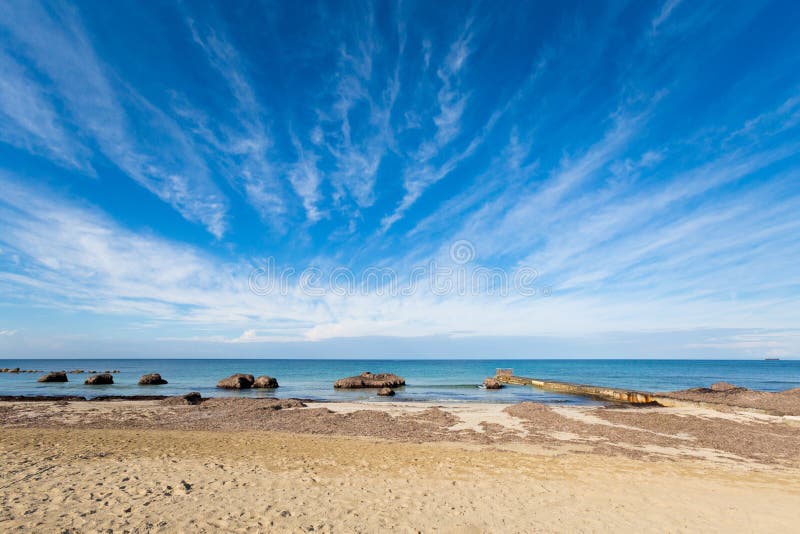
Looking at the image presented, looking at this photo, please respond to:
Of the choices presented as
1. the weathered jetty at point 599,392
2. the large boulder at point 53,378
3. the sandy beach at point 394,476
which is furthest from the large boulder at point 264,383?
the weathered jetty at point 599,392

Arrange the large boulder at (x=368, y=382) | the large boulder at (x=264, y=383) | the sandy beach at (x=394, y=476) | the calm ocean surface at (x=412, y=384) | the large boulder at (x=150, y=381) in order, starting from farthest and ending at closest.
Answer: the large boulder at (x=150, y=381), the large boulder at (x=368, y=382), the large boulder at (x=264, y=383), the calm ocean surface at (x=412, y=384), the sandy beach at (x=394, y=476)

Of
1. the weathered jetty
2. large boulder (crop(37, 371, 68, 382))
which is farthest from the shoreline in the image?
large boulder (crop(37, 371, 68, 382))

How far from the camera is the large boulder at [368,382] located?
52969 mm

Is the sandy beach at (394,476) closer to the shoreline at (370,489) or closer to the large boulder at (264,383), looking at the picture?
the shoreline at (370,489)

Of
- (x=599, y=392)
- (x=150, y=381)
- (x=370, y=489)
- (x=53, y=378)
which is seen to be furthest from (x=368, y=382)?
(x=53, y=378)

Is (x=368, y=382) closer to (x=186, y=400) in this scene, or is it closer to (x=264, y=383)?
(x=264, y=383)

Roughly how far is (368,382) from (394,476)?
44.3 meters

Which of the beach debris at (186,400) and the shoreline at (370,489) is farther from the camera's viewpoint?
the beach debris at (186,400)

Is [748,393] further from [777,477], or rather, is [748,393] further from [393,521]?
[393,521]

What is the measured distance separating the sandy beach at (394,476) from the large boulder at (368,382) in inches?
1214

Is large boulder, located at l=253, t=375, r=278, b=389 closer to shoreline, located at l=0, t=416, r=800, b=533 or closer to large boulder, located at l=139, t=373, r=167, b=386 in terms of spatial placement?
large boulder, located at l=139, t=373, r=167, b=386

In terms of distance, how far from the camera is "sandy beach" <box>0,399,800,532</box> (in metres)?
8.62

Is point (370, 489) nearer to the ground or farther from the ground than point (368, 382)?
farther from the ground

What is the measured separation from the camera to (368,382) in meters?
55.0
